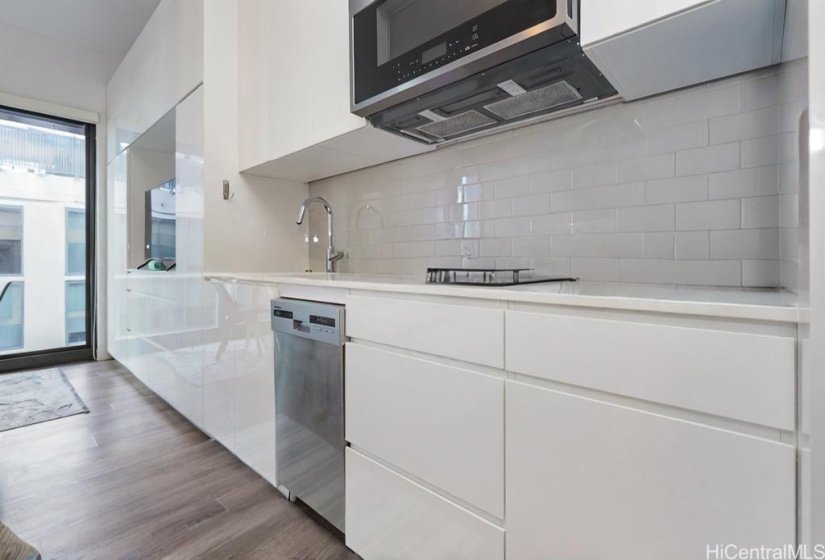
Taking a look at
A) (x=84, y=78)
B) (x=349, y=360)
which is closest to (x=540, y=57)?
(x=349, y=360)

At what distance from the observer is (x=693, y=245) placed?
3.72 feet

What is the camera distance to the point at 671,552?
68cm

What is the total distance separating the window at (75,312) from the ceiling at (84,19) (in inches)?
86.7

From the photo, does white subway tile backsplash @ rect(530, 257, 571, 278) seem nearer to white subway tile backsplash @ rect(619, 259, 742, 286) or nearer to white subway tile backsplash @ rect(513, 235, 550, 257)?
white subway tile backsplash @ rect(513, 235, 550, 257)

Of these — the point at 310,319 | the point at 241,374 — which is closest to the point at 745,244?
the point at 310,319

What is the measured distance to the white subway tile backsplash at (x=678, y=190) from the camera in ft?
3.69

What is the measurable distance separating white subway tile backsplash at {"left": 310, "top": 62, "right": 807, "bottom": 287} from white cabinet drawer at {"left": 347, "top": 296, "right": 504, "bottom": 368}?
1.88ft

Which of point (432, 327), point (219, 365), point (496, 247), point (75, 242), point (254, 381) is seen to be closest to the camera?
point (432, 327)

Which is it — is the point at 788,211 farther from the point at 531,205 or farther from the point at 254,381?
the point at 254,381

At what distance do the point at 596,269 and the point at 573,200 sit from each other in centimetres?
25

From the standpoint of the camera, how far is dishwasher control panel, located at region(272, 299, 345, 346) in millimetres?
1296

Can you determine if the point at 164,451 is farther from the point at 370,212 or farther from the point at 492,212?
the point at 492,212

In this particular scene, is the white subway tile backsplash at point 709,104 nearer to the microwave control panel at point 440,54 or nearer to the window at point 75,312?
the microwave control panel at point 440,54

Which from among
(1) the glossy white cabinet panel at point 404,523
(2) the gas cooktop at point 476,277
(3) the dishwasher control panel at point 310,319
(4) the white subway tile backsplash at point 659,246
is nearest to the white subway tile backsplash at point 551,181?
→ (4) the white subway tile backsplash at point 659,246
